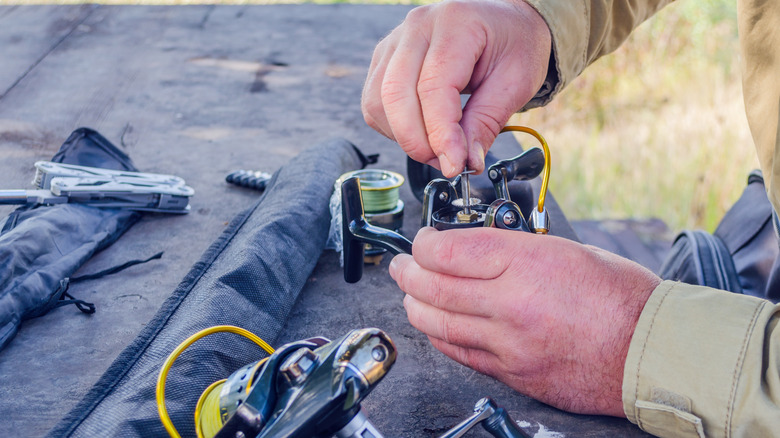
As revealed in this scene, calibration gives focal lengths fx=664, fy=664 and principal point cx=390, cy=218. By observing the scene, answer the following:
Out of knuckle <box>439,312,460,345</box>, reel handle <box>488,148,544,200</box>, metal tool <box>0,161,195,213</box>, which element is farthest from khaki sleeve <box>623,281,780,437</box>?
metal tool <box>0,161,195,213</box>

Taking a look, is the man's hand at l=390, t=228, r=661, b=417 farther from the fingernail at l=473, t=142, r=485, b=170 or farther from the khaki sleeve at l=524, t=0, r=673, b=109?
the khaki sleeve at l=524, t=0, r=673, b=109

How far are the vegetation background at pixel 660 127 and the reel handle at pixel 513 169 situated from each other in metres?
2.44

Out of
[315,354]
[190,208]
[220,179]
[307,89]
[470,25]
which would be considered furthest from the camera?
[307,89]

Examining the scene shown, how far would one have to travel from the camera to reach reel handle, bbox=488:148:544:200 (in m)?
1.16

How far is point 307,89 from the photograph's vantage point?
281 centimetres

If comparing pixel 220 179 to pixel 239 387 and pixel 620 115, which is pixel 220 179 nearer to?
pixel 239 387

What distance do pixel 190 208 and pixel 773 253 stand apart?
4.51 ft

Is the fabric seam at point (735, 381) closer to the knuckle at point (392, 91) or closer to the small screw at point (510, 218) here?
the small screw at point (510, 218)

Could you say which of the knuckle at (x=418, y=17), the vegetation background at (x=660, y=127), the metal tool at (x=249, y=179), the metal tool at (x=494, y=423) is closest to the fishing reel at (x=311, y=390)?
the metal tool at (x=494, y=423)

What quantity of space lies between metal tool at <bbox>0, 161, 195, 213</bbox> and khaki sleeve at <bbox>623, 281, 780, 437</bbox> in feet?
3.94

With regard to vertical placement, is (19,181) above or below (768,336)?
below

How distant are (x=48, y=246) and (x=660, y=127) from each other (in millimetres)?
3766

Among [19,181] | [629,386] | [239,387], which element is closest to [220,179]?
[19,181]

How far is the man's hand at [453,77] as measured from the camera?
1.06 meters
